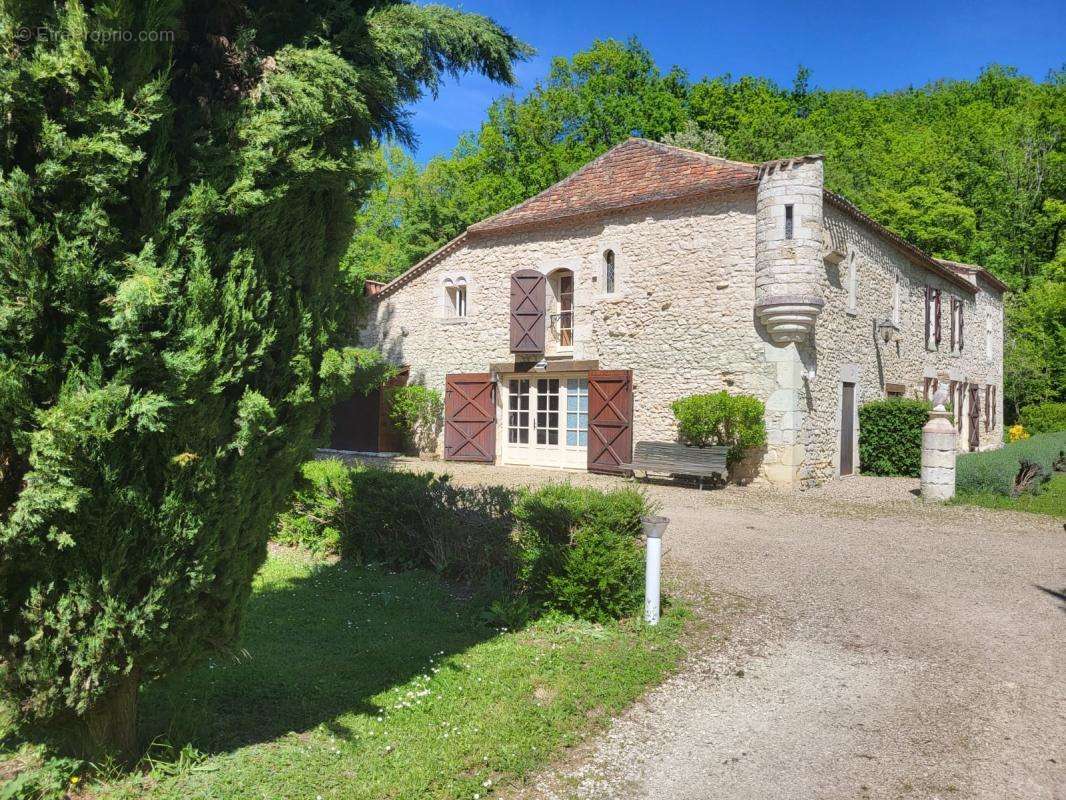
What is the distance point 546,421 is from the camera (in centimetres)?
1499

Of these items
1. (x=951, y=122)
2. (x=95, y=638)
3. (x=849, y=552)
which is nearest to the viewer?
(x=95, y=638)

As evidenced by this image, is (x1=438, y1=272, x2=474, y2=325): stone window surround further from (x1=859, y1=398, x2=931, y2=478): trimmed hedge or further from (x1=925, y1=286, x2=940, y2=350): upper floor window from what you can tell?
(x1=925, y1=286, x2=940, y2=350): upper floor window

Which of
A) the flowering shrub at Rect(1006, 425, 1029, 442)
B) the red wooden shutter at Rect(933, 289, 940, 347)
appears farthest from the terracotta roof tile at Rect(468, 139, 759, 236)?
the flowering shrub at Rect(1006, 425, 1029, 442)

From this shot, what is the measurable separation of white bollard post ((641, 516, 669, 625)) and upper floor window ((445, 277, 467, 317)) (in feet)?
39.6

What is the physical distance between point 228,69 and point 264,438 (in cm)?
164

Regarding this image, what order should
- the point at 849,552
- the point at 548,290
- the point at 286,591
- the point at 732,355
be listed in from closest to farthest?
the point at 286,591, the point at 849,552, the point at 732,355, the point at 548,290

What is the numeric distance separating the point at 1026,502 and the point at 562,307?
8.93 meters

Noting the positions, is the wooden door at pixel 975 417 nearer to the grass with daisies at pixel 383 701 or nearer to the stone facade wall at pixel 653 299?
the stone facade wall at pixel 653 299

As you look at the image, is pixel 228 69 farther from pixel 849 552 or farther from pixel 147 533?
pixel 849 552

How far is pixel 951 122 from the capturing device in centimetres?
3145

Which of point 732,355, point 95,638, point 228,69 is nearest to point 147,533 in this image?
point 95,638

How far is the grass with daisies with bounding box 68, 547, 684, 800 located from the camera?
3059mm

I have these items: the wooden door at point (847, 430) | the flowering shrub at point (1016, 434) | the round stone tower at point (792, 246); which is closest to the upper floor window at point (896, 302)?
the wooden door at point (847, 430)

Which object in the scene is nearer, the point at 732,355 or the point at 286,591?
the point at 286,591
